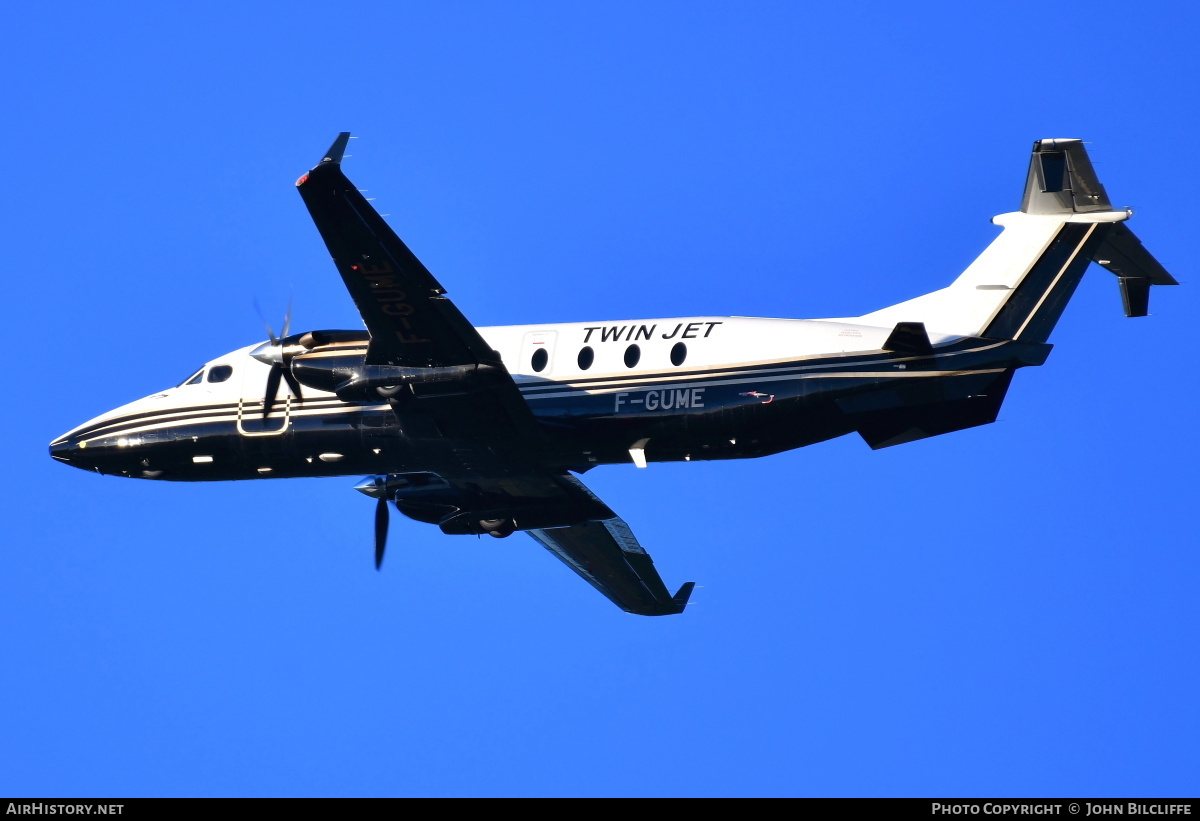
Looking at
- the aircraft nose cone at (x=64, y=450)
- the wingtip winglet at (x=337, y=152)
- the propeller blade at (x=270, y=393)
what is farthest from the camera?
the aircraft nose cone at (x=64, y=450)

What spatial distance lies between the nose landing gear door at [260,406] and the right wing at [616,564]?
6541 millimetres

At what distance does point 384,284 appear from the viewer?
81.5 ft

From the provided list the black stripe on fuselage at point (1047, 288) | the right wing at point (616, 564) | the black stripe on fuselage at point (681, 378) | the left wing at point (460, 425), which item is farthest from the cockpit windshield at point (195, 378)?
the black stripe on fuselage at point (1047, 288)

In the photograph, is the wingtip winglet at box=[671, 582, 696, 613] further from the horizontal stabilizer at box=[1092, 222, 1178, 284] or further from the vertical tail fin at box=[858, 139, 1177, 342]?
the horizontal stabilizer at box=[1092, 222, 1178, 284]

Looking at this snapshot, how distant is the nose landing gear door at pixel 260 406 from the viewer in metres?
29.3

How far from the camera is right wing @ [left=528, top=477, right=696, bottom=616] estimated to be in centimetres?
3284

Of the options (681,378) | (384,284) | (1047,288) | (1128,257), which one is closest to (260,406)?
(384,284)

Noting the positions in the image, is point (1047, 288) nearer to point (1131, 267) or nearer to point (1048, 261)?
point (1048, 261)

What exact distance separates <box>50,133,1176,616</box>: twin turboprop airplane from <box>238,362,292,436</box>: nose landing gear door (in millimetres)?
34

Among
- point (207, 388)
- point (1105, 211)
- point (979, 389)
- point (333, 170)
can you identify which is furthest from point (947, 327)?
point (207, 388)

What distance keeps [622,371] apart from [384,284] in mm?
4655

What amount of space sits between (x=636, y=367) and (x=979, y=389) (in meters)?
6.00

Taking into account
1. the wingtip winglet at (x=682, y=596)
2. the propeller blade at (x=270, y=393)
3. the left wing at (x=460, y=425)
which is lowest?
the wingtip winglet at (x=682, y=596)

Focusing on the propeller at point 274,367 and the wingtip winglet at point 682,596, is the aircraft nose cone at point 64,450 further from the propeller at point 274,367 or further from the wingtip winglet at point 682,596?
the wingtip winglet at point 682,596
